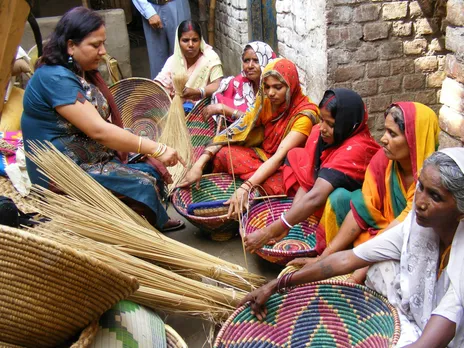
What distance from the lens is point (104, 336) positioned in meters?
2.30

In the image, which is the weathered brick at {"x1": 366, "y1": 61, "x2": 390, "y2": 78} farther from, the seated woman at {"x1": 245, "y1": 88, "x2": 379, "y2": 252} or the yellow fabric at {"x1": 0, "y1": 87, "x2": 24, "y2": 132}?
the yellow fabric at {"x1": 0, "y1": 87, "x2": 24, "y2": 132}

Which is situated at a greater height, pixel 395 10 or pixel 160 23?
pixel 395 10

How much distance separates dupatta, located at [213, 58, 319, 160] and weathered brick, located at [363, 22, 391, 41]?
74cm

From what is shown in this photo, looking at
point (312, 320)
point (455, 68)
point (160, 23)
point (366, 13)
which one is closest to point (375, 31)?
point (366, 13)

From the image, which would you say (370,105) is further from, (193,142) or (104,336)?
(104,336)

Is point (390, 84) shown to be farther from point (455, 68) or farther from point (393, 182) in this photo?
point (393, 182)

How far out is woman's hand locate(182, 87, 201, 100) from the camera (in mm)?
4812

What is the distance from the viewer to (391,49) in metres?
4.22

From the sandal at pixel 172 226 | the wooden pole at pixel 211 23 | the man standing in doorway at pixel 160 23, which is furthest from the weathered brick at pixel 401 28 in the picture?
the wooden pole at pixel 211 23

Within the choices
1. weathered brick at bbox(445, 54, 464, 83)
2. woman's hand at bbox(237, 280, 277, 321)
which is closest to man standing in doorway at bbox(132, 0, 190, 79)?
weathered brick at bbox(445, 54, 464, 83)

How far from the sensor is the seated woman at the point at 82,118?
3.23 metres

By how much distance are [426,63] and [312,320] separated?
8.31 ft

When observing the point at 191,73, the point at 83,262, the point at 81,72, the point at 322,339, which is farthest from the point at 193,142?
the point at 83,262

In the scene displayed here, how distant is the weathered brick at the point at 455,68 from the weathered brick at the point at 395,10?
4.09ft
